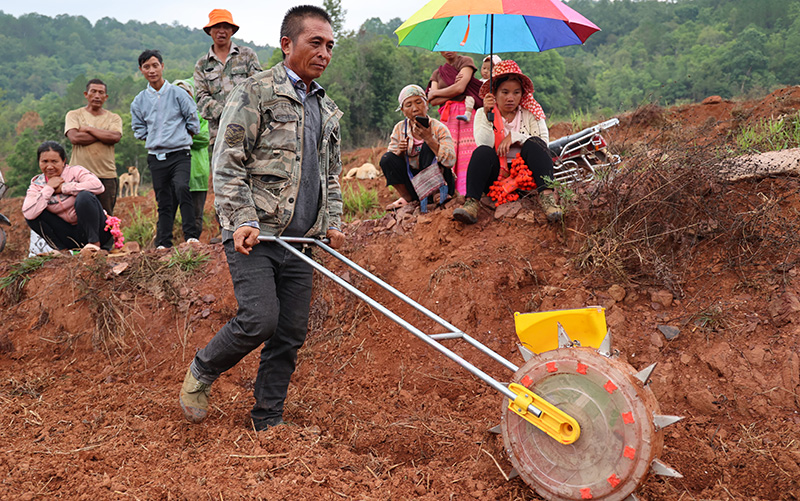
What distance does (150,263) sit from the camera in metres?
5.43

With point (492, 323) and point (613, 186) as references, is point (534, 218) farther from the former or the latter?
point (492, 323)

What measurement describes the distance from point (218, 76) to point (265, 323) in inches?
137

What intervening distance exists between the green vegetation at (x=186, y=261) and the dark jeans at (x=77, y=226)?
1.02 metres

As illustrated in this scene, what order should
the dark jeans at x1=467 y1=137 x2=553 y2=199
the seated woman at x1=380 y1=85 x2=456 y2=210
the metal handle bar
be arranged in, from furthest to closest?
1. the seated woman at x1=380 y1=85 x2=456 y2=210
2. the dark jeans at x1=467 y1=137 x2=553 y2=199
3. the metal handle bar

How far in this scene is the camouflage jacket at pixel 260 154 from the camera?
288 cm

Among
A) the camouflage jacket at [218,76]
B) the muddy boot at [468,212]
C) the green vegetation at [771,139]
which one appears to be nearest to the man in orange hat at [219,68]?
the camouflage jacket at [218,76]

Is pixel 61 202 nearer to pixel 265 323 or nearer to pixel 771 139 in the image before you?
pixel 265 323

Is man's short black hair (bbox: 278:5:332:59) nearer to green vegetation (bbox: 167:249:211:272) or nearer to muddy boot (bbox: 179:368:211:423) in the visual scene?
muddy boot (bbox: 179:368:211:423)

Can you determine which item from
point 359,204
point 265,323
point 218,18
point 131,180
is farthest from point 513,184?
point 131,180

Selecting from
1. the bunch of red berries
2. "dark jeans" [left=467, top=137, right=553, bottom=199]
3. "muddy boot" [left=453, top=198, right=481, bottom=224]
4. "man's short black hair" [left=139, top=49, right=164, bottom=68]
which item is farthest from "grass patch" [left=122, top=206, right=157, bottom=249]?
the bunch of red berries

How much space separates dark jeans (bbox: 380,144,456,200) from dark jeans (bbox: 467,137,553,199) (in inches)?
22.4

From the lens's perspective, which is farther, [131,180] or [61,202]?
[131,180]

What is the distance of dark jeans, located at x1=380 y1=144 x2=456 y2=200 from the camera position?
5465 millimetres

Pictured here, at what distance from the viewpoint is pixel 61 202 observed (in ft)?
18.9
